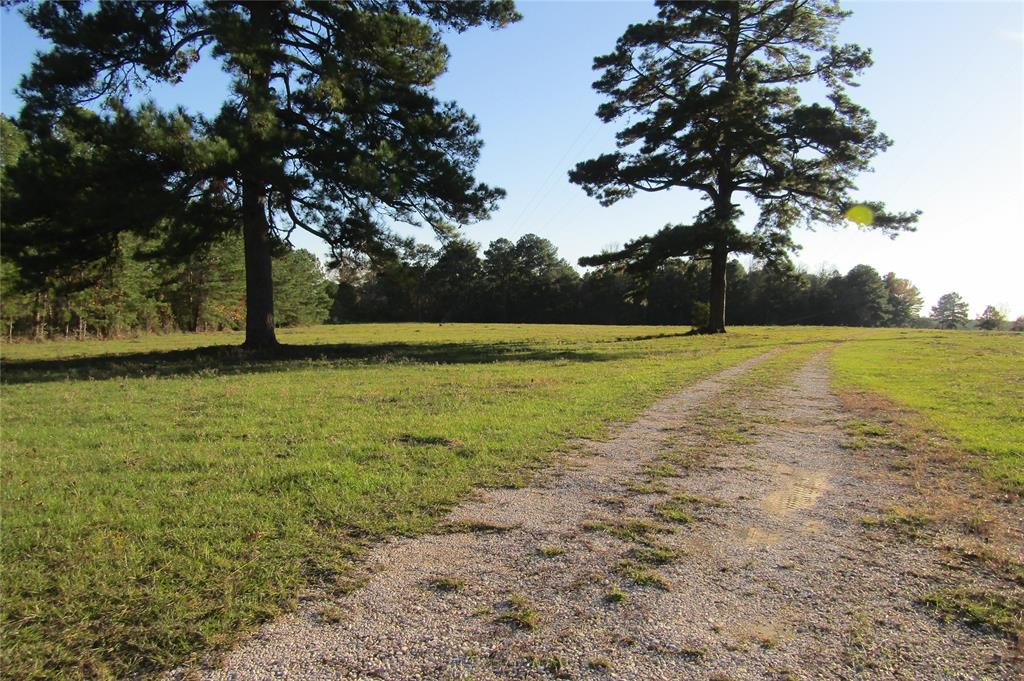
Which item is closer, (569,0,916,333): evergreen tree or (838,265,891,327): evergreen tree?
(569,0,916,333): evergreen tree

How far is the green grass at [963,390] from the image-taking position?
22.2 ft

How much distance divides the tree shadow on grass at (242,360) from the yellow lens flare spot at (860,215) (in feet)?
46.3

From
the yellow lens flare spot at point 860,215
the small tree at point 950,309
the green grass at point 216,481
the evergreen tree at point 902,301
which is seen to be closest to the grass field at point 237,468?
the green grass at point 216,481

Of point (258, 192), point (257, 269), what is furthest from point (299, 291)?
point (258, 192)

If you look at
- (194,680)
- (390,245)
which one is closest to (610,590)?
(194,680)

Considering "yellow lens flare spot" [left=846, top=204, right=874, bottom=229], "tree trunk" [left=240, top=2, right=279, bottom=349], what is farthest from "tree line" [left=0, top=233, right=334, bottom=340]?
"yellow lens flare spot" [left=846, top=204, right=874, bottom=229]

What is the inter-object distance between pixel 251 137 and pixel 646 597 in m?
15.2

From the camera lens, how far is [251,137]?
1529 centimetres

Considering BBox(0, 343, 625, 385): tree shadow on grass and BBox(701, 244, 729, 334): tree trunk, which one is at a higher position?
BBox(701, 244, 729, 334): tree trunk

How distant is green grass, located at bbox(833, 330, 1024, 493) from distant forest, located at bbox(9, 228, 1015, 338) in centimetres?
1090

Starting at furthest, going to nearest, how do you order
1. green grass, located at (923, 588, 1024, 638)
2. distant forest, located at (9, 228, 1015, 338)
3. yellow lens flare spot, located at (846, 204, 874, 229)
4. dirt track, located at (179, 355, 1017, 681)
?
1. distant forest, located at (9, 228, 1015, 338)
2. yellow lens flare spot, located at (846, 204, 874, 229)
3. green grass, located at (923, 588, 1024, 638)
4. dirt track, located at (179, 355, 1017, 681)

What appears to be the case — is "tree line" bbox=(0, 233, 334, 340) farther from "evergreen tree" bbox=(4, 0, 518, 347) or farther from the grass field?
the grass field

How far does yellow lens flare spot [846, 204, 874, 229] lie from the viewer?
26266 millimetres

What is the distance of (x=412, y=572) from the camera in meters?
3.76
